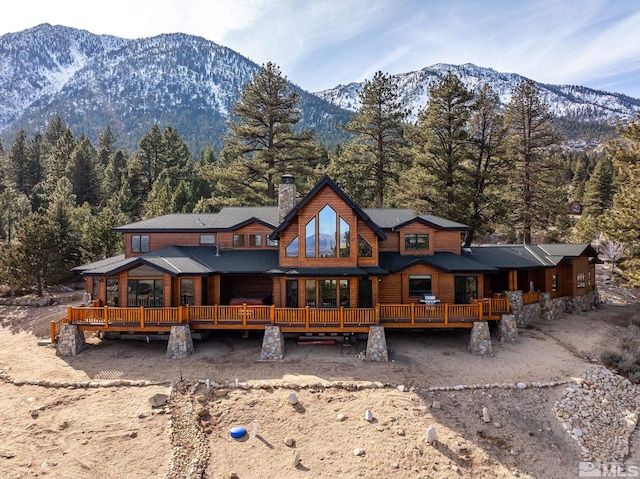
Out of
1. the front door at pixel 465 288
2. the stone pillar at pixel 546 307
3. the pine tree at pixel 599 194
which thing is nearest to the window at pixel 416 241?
the front door at pixel 465 288

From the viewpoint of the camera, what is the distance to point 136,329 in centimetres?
1611

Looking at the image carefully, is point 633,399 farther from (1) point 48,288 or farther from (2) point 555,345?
(1) point 48,288

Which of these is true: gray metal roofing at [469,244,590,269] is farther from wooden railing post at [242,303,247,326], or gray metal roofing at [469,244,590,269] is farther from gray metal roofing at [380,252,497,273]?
wooden railing post at [242,303,247,326]

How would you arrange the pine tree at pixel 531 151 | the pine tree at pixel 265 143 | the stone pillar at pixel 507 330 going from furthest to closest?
the pine tree at pixel 265 143, the pine tree at pixel 531 151, the stone pillar at pixel 507 330

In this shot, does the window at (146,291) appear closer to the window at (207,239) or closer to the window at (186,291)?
the window at (186,291)

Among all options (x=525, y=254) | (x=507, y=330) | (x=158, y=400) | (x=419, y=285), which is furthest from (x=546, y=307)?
(x=158, y=400)

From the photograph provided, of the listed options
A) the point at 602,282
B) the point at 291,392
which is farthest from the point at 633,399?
the point at 602,282

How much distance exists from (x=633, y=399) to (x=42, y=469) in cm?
1974

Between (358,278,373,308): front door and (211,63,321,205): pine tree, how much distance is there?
1412cm

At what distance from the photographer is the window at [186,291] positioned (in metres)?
17.2

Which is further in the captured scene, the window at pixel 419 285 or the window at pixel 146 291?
the window at pixel 419 285

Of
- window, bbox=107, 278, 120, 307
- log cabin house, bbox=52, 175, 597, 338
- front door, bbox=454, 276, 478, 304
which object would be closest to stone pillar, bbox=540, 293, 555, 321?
log cabin house, bbox=52, 175, 597, 338

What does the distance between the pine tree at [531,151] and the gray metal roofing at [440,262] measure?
13095 mm

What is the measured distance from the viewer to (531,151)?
94.6 ft
